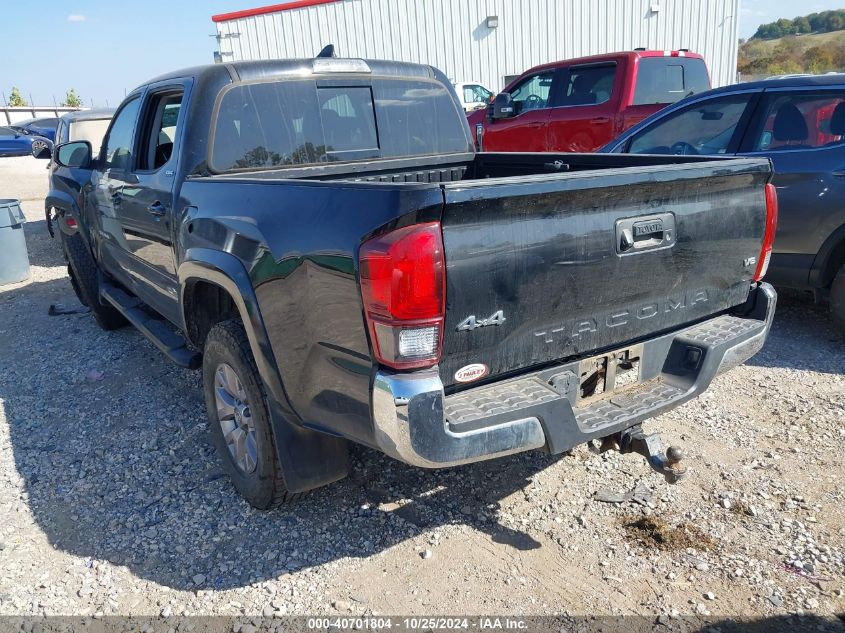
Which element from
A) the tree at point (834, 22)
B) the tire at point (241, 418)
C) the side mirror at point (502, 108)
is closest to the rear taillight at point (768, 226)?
the tire at point (241, 418)

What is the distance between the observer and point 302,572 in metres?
2.79

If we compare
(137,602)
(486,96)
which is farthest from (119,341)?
(486,96)

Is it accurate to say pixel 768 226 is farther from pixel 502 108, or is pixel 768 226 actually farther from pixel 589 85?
pixel 589 85

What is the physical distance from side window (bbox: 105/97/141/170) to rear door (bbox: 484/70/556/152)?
5922 millimetres

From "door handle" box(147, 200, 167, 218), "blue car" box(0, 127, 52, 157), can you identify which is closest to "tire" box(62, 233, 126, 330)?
"door handle" box(147, 200, 167, 218)

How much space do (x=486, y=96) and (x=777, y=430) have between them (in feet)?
47.9

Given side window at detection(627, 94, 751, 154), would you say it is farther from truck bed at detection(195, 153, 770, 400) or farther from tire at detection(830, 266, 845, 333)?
truck bed at detection(195, 153, 770, 400)

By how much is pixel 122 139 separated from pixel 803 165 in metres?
4.71

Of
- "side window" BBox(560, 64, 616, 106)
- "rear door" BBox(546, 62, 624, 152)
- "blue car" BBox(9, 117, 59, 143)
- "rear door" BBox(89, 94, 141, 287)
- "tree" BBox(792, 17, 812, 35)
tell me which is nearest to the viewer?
"rear door" BBox(89, 94, 141, 287)

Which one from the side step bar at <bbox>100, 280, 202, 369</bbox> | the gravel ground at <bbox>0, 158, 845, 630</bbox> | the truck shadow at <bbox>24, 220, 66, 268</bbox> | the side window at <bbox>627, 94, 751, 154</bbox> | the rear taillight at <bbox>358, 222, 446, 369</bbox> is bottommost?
the gravel ground at <bbox>0, 158, 845, 630</bbox>

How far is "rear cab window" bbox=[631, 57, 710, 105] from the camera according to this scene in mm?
8594

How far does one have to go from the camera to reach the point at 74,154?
4707 mm

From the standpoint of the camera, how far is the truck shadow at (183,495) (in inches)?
115

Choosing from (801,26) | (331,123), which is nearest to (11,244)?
(331,123)
